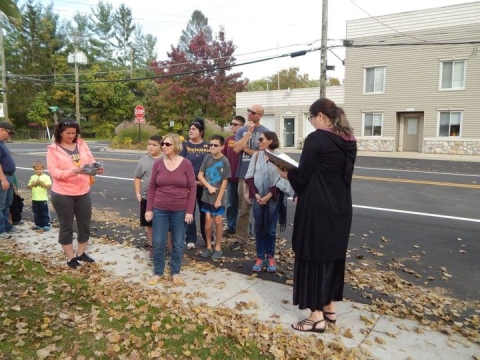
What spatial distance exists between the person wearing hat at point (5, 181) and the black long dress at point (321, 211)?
522cm

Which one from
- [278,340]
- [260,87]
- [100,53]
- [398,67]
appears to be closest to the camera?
[278,340]

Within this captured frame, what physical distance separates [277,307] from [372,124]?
2485cm

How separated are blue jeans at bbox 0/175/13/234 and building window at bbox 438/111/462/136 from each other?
24.7 metres

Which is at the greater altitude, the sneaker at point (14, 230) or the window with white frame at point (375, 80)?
the window with white frame at point (375, 80)

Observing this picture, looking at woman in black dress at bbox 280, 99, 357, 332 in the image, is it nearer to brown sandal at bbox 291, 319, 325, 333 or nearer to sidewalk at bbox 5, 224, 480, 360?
brown sandal at bbox 291, 319, 325, 333

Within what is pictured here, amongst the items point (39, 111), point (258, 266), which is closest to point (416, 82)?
point (258, 266)

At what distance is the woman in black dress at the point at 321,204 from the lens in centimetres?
354

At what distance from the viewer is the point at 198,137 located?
20.2 feet

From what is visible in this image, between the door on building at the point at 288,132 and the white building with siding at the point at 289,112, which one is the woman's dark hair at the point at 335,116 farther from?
the door on building at the point at 288,132

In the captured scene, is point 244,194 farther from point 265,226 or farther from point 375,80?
point 375,80

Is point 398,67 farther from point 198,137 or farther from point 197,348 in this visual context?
point 197,348

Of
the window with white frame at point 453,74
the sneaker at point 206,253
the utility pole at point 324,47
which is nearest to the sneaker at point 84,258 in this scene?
the sneaker at point 206,253

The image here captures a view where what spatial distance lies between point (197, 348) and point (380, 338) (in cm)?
169

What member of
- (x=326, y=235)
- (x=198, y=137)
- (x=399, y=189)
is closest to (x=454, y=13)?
(x=399, y=189)
